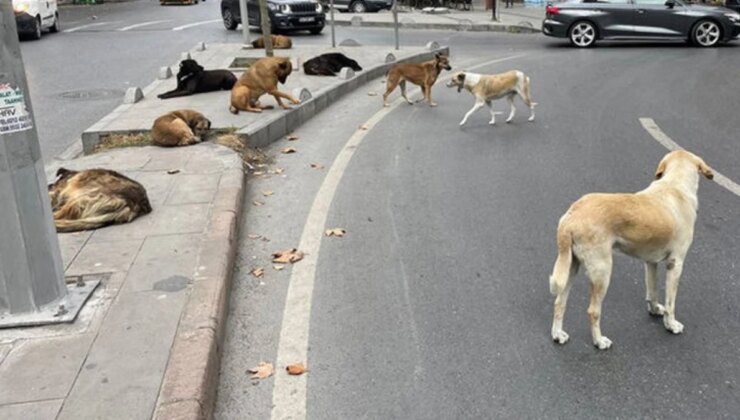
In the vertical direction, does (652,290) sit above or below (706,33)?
below

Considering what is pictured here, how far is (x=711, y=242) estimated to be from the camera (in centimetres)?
518

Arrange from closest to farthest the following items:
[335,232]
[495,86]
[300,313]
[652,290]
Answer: [652,290] < [300,313] < [335,232] < [495,86]

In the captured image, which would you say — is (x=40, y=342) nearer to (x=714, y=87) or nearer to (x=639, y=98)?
(x=639, y=98)

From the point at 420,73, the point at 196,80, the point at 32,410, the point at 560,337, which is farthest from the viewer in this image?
the point at 196,80

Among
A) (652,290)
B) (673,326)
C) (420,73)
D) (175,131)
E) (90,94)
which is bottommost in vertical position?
(673,326)

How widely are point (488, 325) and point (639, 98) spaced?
8319mm

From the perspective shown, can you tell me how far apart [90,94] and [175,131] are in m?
5.59

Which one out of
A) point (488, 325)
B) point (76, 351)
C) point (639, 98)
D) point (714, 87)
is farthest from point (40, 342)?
point (714, 87)

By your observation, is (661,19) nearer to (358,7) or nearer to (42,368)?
(358,7)

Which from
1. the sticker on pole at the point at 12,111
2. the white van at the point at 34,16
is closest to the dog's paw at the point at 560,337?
the sticker on pole at the point at 12,111

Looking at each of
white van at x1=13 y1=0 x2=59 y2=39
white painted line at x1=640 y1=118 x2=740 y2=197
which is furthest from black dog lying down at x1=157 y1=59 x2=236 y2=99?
white van at x1=13 y1=0 x2=59 y2=39

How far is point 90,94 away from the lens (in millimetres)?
12383

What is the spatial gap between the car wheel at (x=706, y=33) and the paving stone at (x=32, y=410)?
1885cm

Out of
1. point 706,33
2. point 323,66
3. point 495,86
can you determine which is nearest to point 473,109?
point 495,86
